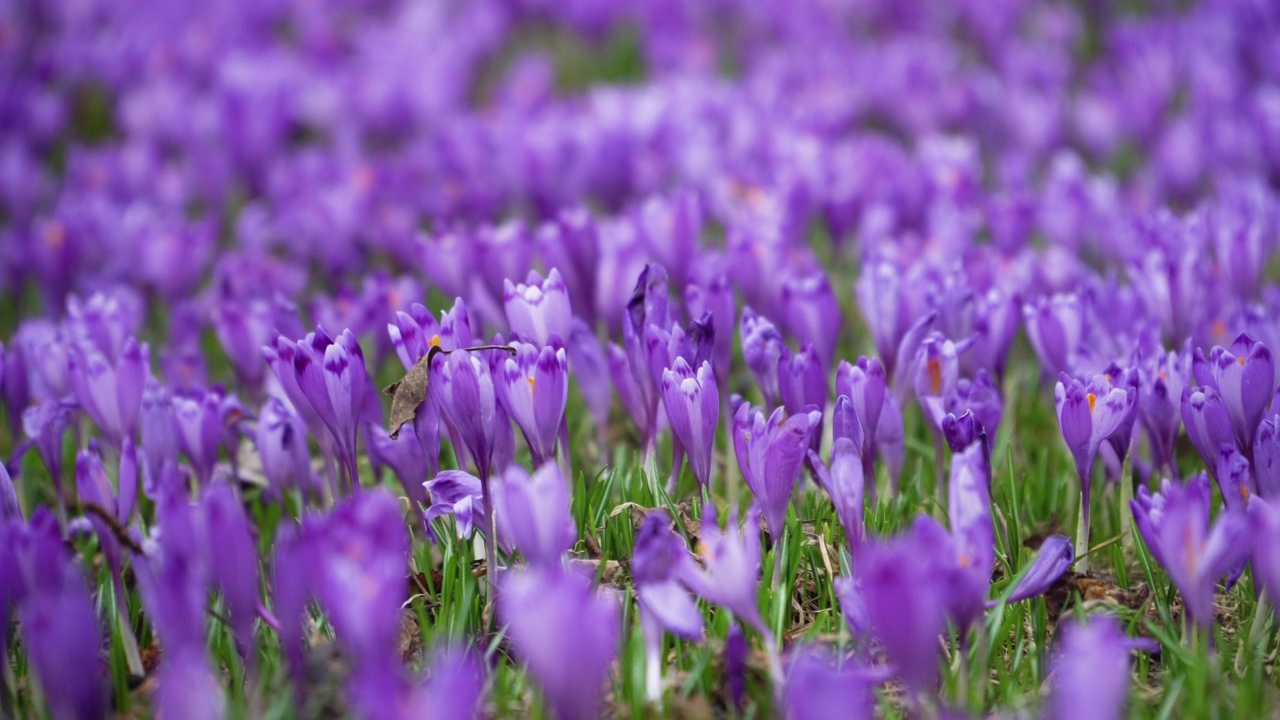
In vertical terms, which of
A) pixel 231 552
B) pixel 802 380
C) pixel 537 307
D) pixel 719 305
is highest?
pixel 719 305

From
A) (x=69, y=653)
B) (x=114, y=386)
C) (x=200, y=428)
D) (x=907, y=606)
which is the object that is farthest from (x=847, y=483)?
(x=114, y=386)

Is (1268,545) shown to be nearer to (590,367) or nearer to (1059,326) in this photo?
(1059,326)

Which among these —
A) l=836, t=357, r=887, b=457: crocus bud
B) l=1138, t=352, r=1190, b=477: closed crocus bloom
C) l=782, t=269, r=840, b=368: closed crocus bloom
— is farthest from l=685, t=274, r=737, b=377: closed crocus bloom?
l=1138, t=352, r=1190, b=477: closed crocus bloom

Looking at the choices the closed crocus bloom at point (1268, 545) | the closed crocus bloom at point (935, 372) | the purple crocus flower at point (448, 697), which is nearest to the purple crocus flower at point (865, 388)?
the closed crocus bloom at point (935, 372)

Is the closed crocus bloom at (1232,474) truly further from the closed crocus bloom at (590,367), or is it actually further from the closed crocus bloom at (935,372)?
the closed crocus bloom at (590,367)

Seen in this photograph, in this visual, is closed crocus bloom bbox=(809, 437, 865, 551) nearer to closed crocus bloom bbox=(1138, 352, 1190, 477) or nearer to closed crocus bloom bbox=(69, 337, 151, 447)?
closed crocus bloom bbox=(1138, 352, 1190, 477)

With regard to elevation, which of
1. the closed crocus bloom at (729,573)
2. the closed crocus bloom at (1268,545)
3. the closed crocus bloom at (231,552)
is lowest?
the closed crocus bloom at (1268,545)

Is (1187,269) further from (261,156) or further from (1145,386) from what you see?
(261,156)
